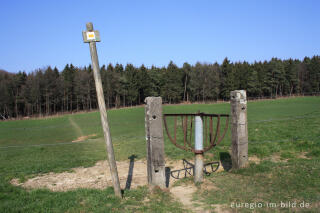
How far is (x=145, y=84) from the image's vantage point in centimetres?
6831

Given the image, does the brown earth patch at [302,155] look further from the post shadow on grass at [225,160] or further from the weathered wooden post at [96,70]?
the weathered wooden post at [96,70]

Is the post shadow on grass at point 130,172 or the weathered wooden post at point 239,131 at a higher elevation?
the weathered wooden post at point 239,131

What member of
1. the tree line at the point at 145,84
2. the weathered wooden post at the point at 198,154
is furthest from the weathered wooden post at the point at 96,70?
the tree line at the point at 145,84

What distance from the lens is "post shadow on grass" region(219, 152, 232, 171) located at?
311 inches

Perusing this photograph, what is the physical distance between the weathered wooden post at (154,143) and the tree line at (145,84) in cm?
5481

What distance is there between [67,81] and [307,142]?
192 ft

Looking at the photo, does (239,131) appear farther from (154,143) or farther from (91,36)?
(91,36)

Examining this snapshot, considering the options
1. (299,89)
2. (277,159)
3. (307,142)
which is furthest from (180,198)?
(299,89)

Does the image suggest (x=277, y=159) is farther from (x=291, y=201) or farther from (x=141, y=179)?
(x=141, y=179)

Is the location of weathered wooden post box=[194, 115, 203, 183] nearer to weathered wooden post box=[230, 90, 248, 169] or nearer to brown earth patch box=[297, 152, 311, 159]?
weathered wooden post box=[230, 90, 248, 169]

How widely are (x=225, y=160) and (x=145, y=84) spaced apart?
60.5 meters

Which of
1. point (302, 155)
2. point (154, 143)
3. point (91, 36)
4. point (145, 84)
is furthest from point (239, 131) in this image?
point (145, 84)

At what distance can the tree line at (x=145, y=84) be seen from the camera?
56906 millimetres

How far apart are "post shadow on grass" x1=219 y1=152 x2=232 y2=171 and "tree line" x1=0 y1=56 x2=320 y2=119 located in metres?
53.3
